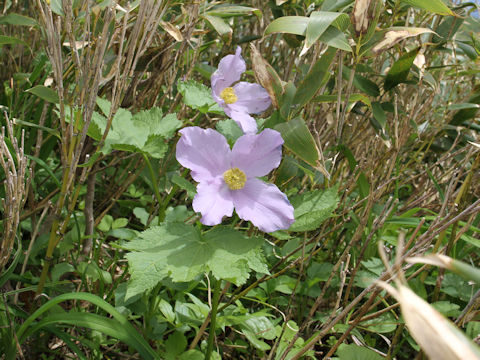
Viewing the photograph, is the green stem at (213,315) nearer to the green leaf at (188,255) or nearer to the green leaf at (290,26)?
the green leaf at (188,255)

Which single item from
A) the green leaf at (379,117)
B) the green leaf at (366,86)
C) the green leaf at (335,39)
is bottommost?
the green leaf at (379,117)

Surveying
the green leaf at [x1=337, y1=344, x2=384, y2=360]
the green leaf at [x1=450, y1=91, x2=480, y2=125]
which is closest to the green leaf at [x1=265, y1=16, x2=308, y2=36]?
the green leaf at [x1=337, y1=344, x2=384, y2=360]

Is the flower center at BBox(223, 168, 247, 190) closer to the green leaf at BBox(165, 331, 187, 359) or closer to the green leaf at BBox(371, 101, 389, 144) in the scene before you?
the green leaf at BBox(165, 331, 187, 359)

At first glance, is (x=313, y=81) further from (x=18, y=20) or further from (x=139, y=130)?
(x=18, y=20)

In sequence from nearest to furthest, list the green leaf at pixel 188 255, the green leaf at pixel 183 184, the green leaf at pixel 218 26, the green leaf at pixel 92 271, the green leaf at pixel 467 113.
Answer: the green leaf at pixel 188 255
the green leaf at pixel 183 184
the green leaf at pixel 92 271
the green leaf at pixel 218 26
the green leaf at pixel 467 113

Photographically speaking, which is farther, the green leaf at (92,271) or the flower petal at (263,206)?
the green leaf at (92,271)

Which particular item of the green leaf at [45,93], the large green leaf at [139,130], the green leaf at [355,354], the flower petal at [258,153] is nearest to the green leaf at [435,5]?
the flower petal at [258,153]

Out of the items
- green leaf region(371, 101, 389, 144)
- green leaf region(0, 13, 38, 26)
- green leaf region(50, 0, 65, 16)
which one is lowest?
green leaf region(371, 101, 389, 144)
